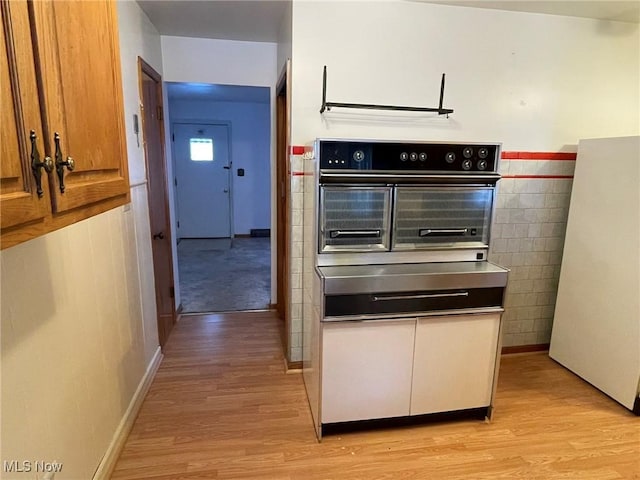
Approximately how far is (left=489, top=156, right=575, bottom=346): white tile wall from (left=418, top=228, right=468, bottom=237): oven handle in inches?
23.9

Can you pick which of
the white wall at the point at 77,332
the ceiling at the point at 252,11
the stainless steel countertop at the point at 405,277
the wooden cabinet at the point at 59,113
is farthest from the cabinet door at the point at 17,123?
the ceiling at the point at 252,11

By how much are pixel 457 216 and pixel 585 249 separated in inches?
43.0

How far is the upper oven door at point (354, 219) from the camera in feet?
6.50

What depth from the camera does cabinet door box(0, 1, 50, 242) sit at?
2.13ft

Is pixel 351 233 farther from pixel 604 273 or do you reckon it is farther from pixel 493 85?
pixel 604 273

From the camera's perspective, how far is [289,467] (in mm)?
1842

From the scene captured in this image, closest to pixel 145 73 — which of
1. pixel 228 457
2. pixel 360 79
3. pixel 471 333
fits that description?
pixel 360 79

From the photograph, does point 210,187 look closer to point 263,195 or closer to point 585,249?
point 263,195

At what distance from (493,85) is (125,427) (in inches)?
118

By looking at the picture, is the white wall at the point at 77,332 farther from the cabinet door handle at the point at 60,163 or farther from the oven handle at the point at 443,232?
the oven handle at the point at 443,232

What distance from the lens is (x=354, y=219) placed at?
2.03 m

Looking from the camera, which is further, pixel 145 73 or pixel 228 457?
pixel 145 73

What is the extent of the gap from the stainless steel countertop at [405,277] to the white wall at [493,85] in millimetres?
560

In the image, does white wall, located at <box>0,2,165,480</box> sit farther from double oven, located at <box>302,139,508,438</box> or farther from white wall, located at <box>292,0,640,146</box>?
white wall, located at <box>292,0,640,146</box>
